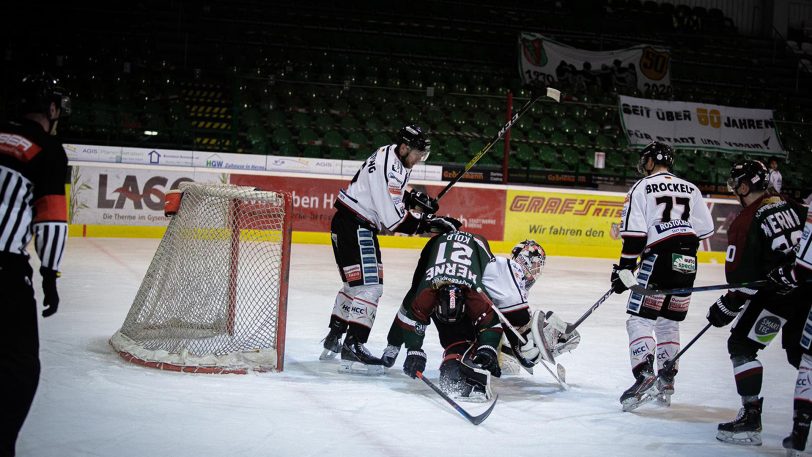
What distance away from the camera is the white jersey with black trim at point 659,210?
4320mm

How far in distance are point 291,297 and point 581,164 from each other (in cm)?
845

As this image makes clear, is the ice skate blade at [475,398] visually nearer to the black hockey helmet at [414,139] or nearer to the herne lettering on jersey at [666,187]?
the herne lettering on jersey at [666,187]

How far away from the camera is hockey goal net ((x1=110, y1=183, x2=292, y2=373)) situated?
4551mm

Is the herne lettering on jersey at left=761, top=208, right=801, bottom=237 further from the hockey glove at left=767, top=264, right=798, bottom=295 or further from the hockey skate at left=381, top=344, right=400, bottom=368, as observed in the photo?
the hockey skate at left=381, top=344, right=400, bottom=368

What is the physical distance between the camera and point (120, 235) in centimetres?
1072

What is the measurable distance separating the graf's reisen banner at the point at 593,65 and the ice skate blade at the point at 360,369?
11.9 meters

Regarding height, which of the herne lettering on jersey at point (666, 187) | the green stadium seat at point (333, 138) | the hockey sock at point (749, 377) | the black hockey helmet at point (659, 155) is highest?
the green stadium seat at point (333, 138)

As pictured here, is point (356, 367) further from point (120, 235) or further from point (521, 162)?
point (521, 162)

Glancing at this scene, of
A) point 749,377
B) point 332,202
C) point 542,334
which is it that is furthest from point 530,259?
point 332,202

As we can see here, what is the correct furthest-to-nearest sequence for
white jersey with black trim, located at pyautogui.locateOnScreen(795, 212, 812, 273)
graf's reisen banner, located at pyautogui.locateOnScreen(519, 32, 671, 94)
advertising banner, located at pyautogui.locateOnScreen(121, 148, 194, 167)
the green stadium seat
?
graf's reisen banner, located at pyautogui.locateOnScreen(519, 32, 671, 94) < the green stadium seat < advertising banner, located at pyautogui.locateOnScreen(121, 148, 194, 167) < white jersey with black trim, located at pyautogui.locateOnScreen(795, 212, 812, 273)

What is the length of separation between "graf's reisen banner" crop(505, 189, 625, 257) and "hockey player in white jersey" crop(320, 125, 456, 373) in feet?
23.0

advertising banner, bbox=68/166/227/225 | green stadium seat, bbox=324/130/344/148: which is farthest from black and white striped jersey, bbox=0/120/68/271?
green stadium seat, bbox=324/130/344/148

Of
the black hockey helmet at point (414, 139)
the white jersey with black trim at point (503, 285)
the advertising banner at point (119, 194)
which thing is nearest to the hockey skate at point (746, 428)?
the white jersey with black trim at point (503, 285)

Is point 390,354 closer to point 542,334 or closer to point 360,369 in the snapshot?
point 360,369
